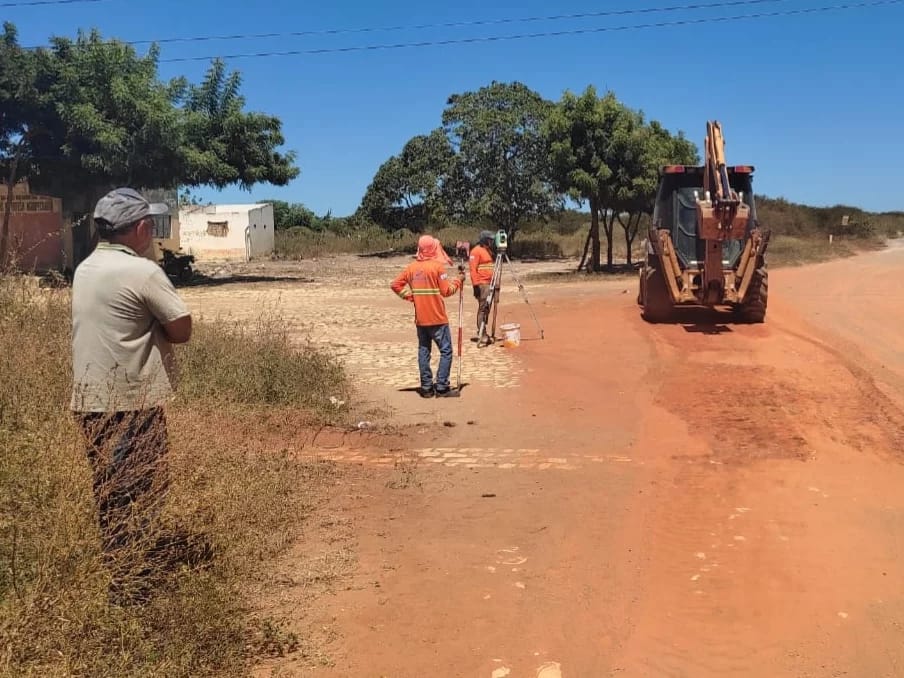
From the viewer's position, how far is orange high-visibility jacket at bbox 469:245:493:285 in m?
13.1

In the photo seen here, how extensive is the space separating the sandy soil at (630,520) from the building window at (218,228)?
3538cm

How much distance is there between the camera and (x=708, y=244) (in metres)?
12.9

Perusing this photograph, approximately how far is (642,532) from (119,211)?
3536 millimetres

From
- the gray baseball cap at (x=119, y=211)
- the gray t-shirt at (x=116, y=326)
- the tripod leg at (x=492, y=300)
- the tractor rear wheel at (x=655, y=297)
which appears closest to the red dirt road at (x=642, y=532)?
the gray t-shirt at (x=116, y=326)

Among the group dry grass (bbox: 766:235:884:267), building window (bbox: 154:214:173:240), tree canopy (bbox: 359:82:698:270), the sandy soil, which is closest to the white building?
building window (bbox: 154:214:173:240)

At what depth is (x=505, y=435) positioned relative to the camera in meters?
7.66

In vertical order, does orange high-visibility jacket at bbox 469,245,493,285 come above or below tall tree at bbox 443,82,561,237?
below

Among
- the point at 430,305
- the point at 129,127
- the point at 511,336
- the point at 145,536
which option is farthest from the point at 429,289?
the point at 129,127

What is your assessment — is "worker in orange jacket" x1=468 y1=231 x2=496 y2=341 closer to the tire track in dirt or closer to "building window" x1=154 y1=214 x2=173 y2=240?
the tire track in dirt

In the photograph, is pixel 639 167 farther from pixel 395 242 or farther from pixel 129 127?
pixel 395 242

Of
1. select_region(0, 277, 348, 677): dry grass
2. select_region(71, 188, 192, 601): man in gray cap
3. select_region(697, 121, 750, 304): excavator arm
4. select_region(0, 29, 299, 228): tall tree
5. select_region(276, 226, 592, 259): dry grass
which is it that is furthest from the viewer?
select_region(276, 226, 592, 259): dry grass

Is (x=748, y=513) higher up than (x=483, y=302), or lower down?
lower down

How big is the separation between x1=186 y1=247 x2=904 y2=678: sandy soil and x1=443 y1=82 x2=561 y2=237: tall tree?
28424 mm

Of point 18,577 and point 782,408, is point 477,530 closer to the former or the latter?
point 18,577
